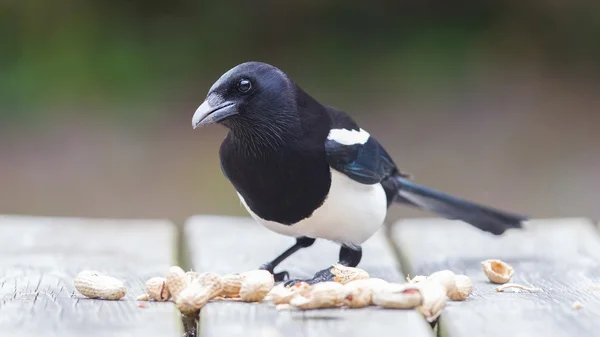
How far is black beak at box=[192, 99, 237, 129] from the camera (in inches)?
112

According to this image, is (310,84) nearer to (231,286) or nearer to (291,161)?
(291,161)

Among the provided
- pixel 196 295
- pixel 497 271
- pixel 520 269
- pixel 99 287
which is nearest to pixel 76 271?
pixel 99 287

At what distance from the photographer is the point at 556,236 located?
3.38 m

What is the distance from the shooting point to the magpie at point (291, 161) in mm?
2916

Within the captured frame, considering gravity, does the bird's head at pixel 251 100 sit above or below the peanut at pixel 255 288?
above

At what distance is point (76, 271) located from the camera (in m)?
2.87

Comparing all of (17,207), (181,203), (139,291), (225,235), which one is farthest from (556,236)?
(17,207)

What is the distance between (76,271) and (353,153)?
2.67 ft

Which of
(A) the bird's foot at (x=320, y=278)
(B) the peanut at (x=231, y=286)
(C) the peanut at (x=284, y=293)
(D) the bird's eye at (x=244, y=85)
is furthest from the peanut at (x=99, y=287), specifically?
(D) the bird's eye at (x=244, y=85)

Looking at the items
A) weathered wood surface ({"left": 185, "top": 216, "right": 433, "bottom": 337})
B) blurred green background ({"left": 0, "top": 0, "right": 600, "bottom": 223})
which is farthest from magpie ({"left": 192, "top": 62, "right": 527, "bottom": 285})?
blurred green background ({"left": 0, "top": 0, "right": 600, "bottom": 223})

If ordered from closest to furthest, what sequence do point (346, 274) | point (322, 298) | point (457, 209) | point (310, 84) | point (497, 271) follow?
1. point (322, 298)
2. point (346, 274)
3. point (497, 271)
4. point (457, 209)
5. point (310, 84)

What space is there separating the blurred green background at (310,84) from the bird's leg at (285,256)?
3.19 m

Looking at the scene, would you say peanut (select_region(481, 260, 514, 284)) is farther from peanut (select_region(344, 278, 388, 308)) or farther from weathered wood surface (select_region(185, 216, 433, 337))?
peanut (select_region(344, 278, 388, 308))

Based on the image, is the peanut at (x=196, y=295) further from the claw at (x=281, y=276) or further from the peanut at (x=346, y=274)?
the claw at (x=281, y=276)
